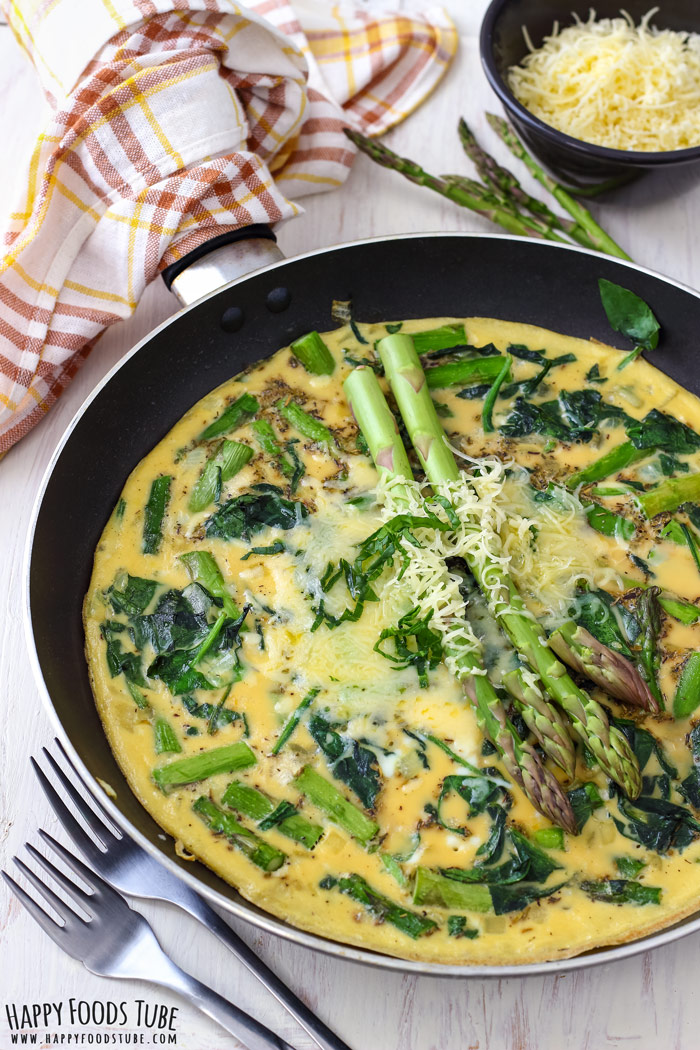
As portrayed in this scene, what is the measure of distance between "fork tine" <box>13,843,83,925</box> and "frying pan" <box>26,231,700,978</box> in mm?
471

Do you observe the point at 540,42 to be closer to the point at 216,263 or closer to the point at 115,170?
the point at 216,263

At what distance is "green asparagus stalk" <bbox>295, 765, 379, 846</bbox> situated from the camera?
3062 millimetres

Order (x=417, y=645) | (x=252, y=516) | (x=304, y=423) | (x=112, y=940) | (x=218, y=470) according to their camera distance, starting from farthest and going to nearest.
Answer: (x=304, y=423), (x=218, y=470), (x=252, y=516), (x=417, y=645), (x=112, y=940)

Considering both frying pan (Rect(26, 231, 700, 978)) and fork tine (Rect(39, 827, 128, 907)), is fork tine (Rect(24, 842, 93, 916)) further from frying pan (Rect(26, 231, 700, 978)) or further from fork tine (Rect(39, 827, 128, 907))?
frying pan (Rect(26, 231, 700, 978))

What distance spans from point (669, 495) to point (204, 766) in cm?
208

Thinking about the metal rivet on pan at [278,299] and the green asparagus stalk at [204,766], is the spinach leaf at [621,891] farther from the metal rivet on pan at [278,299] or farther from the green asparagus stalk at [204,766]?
the metal rivet on pan at [278,299]

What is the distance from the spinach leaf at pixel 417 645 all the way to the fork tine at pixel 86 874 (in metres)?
1.22

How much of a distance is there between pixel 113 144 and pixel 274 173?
0.97m

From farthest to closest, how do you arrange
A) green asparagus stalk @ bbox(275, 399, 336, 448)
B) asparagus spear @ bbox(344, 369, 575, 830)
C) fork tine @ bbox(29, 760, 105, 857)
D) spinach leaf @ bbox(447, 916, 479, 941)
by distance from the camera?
1. green asparagus stalk @ bbox(275, 399, 336, 448)
2. fork tine @ bbox(29, 760, 105, 857)
3. asparagus spear @ bbox(344, 369, 575, 830)
4. spinach leaf @ bbox(447, 916, 479, 941)

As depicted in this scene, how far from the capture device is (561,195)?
4.51m

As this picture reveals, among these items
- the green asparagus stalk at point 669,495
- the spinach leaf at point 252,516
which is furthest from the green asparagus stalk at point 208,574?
the green asparagus stalk at point 669,495

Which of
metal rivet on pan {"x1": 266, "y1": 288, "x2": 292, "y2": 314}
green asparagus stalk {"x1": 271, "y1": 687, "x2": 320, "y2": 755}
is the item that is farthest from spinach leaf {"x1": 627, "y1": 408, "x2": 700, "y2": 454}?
green asparagus stalk {"x1": 271, "y1": 687, "x2": 320, "y2": 755}

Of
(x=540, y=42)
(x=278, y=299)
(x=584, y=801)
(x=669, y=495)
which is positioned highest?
(x=540, y=42)

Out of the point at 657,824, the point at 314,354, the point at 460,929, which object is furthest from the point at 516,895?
the point at 314,354
